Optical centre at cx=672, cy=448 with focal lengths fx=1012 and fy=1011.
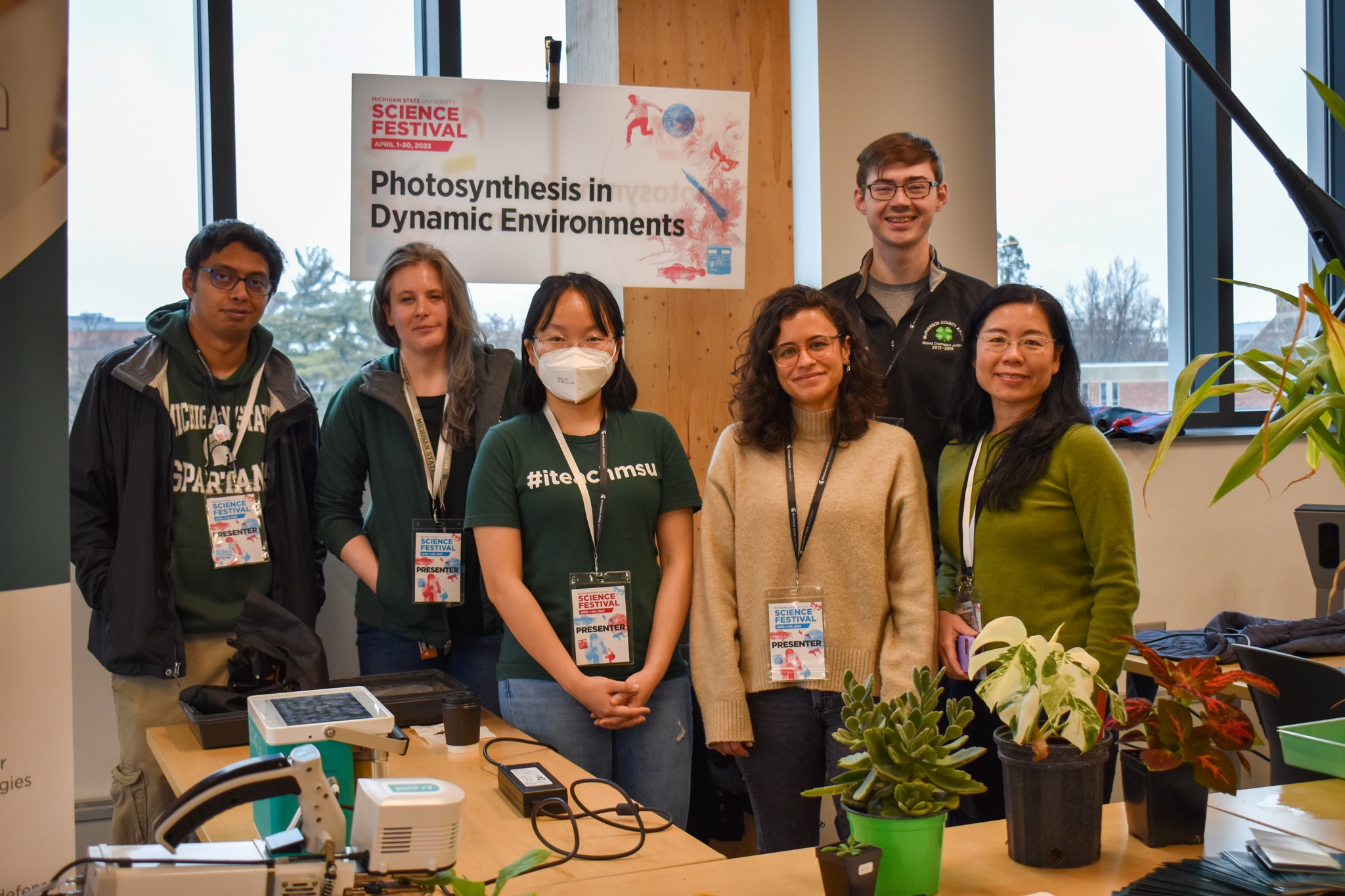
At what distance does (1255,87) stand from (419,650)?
487cm

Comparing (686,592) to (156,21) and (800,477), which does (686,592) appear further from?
(156,21)

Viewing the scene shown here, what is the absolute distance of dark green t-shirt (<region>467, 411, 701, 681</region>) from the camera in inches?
93.0

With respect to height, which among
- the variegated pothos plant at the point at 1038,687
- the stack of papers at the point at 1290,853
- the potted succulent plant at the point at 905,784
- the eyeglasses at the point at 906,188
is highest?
the eyeglasses at the point at 906,188

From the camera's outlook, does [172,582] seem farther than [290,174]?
No

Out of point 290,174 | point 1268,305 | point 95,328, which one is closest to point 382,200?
point 290,174

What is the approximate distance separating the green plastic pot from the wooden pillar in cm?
237

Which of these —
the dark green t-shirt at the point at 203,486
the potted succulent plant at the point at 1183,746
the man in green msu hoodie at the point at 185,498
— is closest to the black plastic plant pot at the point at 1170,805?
the potted succulent plant at the point at 1183,746

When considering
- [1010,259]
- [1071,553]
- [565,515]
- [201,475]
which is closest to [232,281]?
[201,475]

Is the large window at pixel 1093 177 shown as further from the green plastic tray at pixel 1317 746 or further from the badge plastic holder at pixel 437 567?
the green plastic tray at pixel 1317 746

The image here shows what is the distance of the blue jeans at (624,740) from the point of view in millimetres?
2275

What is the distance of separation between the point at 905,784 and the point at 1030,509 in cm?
103

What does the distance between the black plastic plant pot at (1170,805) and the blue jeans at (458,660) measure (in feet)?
5.65

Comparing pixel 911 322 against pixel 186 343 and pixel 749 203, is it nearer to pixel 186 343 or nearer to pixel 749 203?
pixel 749 203

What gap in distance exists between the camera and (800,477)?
238cm
